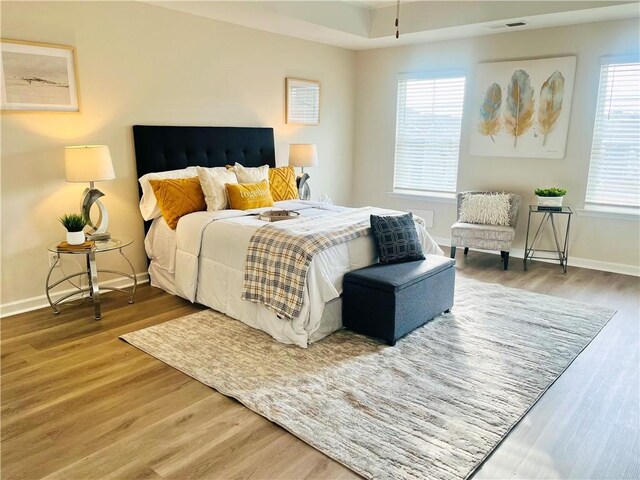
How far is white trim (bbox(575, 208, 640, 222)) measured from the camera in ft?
15.7

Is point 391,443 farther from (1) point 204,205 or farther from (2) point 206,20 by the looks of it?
(2) point 206,20

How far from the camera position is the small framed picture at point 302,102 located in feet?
18.3

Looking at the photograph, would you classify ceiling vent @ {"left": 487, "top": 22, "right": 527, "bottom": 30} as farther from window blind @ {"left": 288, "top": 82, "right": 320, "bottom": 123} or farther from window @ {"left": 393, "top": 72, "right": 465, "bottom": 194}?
window blind @ {"left": 288, "top": 82, "right": 320, "bottom": 123}

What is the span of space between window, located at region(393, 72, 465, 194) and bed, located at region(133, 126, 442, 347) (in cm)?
219

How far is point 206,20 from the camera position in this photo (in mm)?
4609

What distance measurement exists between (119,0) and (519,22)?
3.71 metres

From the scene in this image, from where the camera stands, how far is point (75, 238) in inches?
138

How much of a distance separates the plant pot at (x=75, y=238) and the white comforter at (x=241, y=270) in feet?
2.44

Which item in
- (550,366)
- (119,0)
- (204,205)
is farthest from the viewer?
(204,205)

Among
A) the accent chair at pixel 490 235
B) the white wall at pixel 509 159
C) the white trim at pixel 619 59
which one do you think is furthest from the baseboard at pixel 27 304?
the white trim at pixel 619 59

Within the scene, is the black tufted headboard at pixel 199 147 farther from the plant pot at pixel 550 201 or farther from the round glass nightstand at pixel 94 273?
the plant pot at pixel 550 201

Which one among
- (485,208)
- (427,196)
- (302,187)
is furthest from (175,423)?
(427,196)

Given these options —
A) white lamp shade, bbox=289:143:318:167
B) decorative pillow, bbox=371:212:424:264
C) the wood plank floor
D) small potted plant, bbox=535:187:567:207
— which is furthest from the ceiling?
the wood plank floor

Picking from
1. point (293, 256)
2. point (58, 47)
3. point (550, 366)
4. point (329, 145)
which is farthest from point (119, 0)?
point (550, 366)
